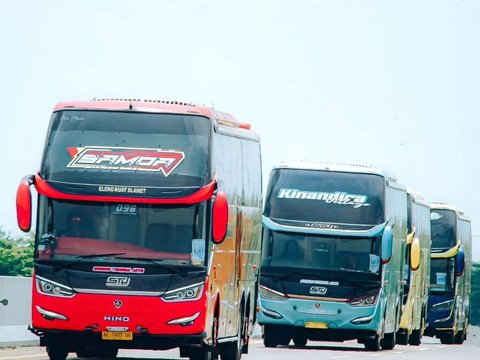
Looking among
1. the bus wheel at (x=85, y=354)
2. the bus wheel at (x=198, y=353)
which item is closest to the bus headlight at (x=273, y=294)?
the bus wheel at (x=85, y=354)

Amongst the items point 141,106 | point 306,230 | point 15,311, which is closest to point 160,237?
point 141,106

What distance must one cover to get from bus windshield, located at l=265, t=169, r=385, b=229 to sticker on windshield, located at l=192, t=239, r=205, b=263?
44.0 feet

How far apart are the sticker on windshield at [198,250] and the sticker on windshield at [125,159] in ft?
3.25

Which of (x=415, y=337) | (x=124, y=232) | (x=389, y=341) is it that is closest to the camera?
(x=124, y=232)

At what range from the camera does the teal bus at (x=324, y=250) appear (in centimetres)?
3641

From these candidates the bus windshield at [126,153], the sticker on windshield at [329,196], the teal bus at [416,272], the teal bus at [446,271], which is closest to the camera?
the bus windshield at [126,153]

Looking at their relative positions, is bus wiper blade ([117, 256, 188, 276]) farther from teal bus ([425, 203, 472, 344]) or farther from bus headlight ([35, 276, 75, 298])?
teal bus ([425, 203, 472, 344])

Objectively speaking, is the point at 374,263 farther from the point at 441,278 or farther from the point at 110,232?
the point at 441,278

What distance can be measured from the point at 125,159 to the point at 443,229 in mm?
37267

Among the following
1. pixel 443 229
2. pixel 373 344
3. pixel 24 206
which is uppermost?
pixel 24 206

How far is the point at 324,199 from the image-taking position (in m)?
36.5

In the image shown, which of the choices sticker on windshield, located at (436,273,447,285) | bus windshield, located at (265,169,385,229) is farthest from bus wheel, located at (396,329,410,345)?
bus windshield, located at (265,169,385,229)

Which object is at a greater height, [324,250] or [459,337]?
[324,250]

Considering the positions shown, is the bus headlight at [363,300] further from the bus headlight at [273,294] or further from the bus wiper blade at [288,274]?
the bus headlight at [273,294]
